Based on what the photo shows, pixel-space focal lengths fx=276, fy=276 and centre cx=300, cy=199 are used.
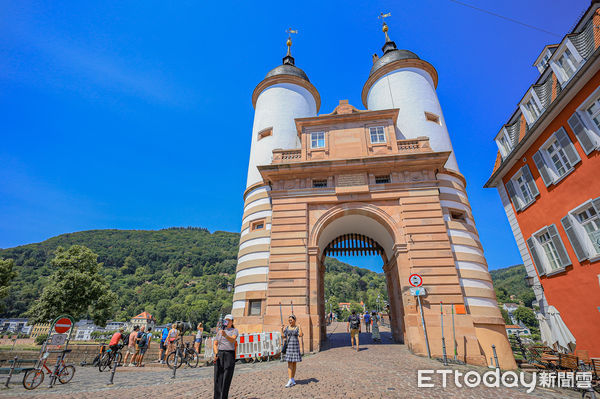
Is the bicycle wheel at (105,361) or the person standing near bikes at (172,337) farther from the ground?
the person standing near bikes at (172,337)

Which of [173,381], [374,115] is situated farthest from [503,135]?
[173,381]

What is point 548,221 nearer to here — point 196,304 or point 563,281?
point 563,281

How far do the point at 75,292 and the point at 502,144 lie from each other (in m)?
39.8

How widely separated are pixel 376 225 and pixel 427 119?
913cm

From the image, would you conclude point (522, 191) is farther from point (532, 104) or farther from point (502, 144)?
point (532, 104)

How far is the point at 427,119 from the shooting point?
20.0 metres

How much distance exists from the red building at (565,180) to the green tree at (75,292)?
3712 centimetres

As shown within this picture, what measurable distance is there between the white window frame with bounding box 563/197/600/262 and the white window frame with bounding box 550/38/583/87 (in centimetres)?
584

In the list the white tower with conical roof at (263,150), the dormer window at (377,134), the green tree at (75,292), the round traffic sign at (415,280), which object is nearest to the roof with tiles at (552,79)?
the dormer window at (377,134)

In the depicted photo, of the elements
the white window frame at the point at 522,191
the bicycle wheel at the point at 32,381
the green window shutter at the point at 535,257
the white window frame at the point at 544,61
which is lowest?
the bicycle wheel at the point at 32,381

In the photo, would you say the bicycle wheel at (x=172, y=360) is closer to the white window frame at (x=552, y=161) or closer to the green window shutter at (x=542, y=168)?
the white window frame at (x=552, y=161)

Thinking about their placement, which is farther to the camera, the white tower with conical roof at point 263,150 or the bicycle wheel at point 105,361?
the white tower with conical roof at point 263,150

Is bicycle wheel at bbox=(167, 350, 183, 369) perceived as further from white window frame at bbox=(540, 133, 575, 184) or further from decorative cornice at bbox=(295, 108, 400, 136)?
white window frame at bbox=(540, 133, 575, 184)

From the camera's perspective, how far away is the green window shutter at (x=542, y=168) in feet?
48.8
